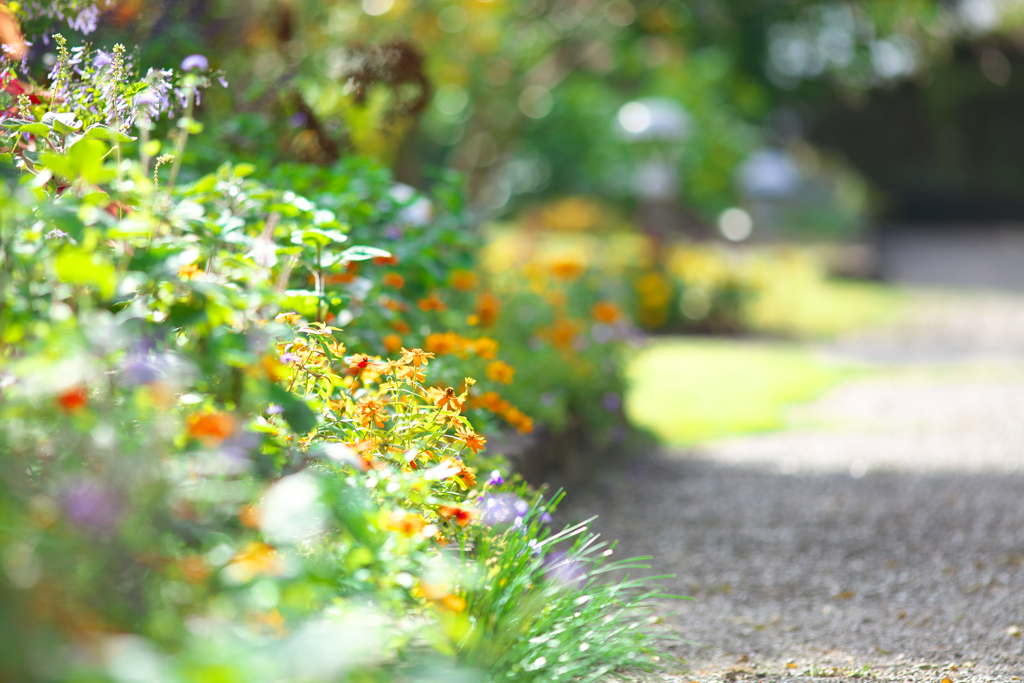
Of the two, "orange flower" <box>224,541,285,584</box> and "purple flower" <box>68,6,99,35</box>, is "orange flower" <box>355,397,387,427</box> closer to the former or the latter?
"orange flower" <box>224,541,285,584</box>

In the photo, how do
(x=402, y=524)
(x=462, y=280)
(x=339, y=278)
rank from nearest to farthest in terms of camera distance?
(x=402, y=524) < (x=339, y=278) < (x=462, y=280)

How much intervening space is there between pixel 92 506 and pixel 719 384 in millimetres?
5488

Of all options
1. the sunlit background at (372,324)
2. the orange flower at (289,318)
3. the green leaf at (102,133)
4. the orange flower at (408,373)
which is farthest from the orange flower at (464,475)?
the green leaf at (102,133)

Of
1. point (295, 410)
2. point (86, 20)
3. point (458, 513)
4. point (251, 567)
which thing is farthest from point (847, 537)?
point (86, 20)

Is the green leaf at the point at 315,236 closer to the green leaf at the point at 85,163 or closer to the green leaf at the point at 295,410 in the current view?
the green leaf at the point at 85,163

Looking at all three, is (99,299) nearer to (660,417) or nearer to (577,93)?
(660,417)

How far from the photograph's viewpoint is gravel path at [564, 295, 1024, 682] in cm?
226

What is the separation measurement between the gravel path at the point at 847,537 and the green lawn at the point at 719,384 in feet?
0.85

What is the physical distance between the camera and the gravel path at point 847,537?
88.8 inches

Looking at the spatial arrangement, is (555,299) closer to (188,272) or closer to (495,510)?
(495,510)

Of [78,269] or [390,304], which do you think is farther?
[390,304]

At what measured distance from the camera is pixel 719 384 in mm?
6207

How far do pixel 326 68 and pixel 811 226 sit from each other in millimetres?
12228

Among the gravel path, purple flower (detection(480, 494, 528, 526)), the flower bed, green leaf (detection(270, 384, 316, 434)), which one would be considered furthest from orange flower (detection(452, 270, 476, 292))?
green leaf (detection(270, 384, 316, 434))
